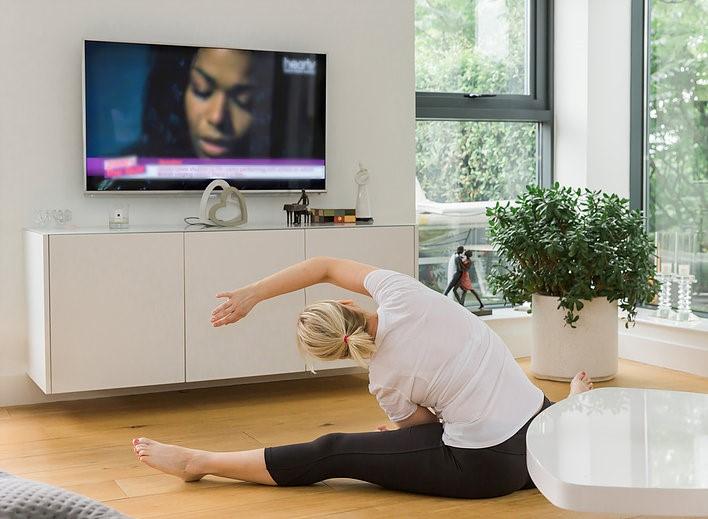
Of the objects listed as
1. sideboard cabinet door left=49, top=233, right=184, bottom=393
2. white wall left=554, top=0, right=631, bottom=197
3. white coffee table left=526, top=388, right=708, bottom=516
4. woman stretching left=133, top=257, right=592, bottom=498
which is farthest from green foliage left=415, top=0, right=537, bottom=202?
white coffee table left=526, top=388, right=708, bottom=516

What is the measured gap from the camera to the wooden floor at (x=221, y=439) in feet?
8.90

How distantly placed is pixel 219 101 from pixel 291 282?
5.40ft

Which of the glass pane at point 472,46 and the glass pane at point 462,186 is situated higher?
the glass pane at point 472,46

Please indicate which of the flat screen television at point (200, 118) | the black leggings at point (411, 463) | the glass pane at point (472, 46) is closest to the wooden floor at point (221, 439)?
the black leggings at point (411, 463)

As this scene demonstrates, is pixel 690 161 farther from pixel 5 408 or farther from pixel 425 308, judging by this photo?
pixel 5 408

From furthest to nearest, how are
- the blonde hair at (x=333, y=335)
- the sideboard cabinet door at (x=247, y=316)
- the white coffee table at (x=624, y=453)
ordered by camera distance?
1. the sideboard cabinet door at (x=247, y=316)
2. the blonde hair at (x=333, y=335)
3. the white coffee table at (x=624, y=453)

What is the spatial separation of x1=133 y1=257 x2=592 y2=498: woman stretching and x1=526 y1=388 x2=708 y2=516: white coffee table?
1.66ft

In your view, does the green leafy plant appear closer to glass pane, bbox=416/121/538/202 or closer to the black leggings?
glass pane, bbox=416/121/538/202

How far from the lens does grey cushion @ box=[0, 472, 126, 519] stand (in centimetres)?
114

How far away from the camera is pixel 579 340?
4418 millimetres

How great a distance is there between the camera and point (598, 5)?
5184 millimetres

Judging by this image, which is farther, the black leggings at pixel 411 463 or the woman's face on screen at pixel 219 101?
the woman's face on screen at pixel 219 101

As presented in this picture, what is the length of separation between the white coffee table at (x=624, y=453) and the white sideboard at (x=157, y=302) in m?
2.05

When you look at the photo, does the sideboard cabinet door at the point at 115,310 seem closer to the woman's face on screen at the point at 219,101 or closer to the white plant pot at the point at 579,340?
the woman's face on screen at the point at 219,101
